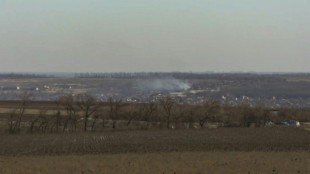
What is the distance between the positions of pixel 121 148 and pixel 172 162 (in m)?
9.80

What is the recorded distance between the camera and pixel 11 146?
32.8m

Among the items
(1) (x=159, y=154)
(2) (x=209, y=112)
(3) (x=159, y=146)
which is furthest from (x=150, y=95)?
(1) (x=159, y=154)

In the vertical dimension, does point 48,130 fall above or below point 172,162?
below

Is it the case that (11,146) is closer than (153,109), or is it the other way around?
(11,146)

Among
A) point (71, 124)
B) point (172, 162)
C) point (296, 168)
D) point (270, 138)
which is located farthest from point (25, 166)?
point (71, 124)

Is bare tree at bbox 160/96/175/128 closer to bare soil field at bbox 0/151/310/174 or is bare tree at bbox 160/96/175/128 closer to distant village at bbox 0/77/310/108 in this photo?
distant village at bbox 0/77/310/108

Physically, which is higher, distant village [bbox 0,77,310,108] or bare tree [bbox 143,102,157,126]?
bare tree [bbox 143,102,157,126]

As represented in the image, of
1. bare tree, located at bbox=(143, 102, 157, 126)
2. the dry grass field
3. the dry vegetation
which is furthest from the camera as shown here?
bare tree, located at bbox=(143, 102, 157, 126)

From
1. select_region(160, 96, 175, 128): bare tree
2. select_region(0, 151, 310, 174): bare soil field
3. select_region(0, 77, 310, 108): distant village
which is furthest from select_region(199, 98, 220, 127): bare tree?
select_region(0, 151, 310, 174): bare soil field

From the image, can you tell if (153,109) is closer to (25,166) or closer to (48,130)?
(48,130)

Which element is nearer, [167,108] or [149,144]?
[149,144]

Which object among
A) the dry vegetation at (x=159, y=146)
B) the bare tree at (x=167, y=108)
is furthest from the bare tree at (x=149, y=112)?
the bare tree at (x=167, y=108)

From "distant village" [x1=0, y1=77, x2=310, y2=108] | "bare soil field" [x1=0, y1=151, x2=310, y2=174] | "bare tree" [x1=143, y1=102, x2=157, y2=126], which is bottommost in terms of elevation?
"distant village" [x1=0, y1=77, x2=310, y2=108]

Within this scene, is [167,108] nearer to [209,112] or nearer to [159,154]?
[209,112]
